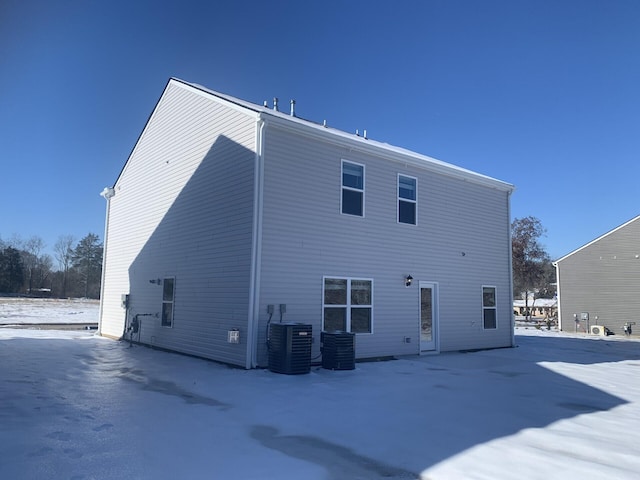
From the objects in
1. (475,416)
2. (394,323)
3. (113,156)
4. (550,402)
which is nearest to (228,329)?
(394,323)

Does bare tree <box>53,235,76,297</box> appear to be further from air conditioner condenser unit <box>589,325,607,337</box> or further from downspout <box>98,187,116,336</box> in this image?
air conditioner condenser unit <box>589,325,607,337</box>

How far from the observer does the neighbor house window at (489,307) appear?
13.8m

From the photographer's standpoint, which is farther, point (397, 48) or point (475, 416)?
point (397, 48)

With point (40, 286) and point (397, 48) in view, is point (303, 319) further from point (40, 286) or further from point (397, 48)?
point (40, 286)

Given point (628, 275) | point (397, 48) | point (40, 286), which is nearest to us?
point (397, 48)

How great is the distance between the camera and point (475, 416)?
5660 millimetres

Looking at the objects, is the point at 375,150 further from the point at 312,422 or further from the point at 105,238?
the point at 105,238

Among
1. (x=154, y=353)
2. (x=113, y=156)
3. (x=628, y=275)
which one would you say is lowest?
(x=154, y=353)

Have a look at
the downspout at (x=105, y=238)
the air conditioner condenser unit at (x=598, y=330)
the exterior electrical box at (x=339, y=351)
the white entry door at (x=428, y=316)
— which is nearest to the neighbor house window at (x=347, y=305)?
the exterior electrical box at (x=339, y=351)

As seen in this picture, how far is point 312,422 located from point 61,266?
6832 cm

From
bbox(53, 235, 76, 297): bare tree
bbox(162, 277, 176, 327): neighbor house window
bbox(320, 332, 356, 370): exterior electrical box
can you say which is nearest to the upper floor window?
bbox(162, 277, 176, 327): neighbor house window

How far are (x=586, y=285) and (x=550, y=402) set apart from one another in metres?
21.6

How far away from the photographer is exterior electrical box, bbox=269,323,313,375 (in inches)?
336

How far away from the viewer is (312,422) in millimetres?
5320
